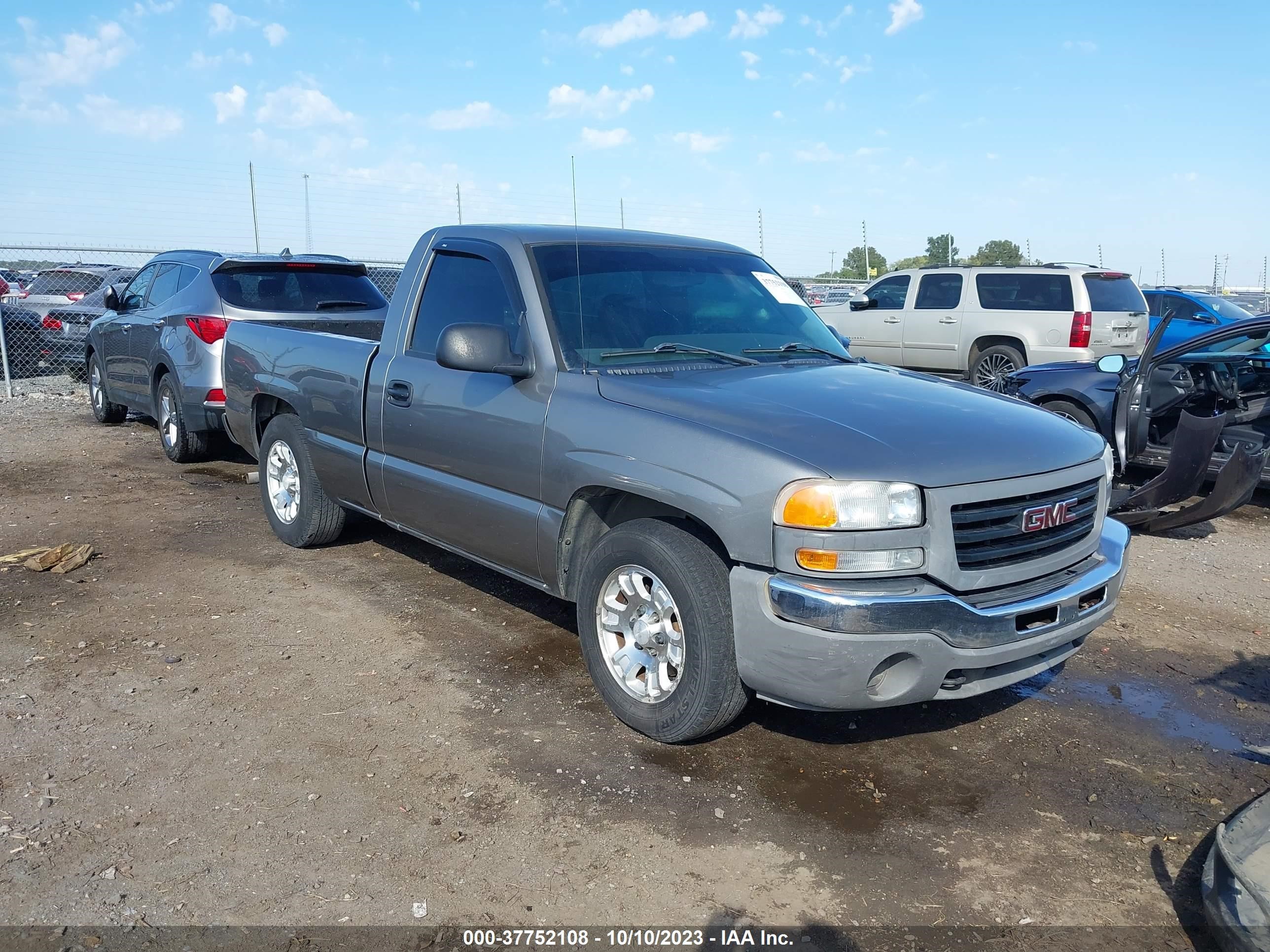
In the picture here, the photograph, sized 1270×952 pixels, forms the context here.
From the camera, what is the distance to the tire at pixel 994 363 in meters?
13.2

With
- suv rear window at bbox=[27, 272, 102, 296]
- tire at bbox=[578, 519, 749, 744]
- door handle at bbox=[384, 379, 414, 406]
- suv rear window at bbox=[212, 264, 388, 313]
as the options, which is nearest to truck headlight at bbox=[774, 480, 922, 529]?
tire at bbox=[578, 519, 749, 744]

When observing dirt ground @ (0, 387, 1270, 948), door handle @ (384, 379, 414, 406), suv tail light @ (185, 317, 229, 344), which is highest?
suv tail light @ (185, 317, 229, 344)

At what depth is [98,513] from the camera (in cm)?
726

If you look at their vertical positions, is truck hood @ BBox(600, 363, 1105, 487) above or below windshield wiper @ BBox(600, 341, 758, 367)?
below

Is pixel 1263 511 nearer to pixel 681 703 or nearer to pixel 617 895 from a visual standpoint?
pixel 681 703

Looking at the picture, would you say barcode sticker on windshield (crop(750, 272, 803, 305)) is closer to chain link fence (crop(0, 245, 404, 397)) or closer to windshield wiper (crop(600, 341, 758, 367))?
windshield wiper (crop(600, 341, 758, 367))

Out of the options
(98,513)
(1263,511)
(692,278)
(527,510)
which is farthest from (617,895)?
(1263,511)

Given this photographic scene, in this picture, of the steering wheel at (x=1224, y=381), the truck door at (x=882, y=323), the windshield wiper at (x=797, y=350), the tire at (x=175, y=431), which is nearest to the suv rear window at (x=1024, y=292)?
the truck door at (x=882, y=323)

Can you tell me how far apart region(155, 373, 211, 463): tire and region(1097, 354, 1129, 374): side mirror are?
284 inches

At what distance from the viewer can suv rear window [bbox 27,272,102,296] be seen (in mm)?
15969

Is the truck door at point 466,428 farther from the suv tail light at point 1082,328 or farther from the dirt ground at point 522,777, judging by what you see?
the suv tail light at point 1082,328

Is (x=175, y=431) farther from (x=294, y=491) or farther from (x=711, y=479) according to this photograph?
(x=711, y=479)

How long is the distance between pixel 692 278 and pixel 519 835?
8.59 feet

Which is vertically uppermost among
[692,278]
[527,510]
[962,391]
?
[692,278]
